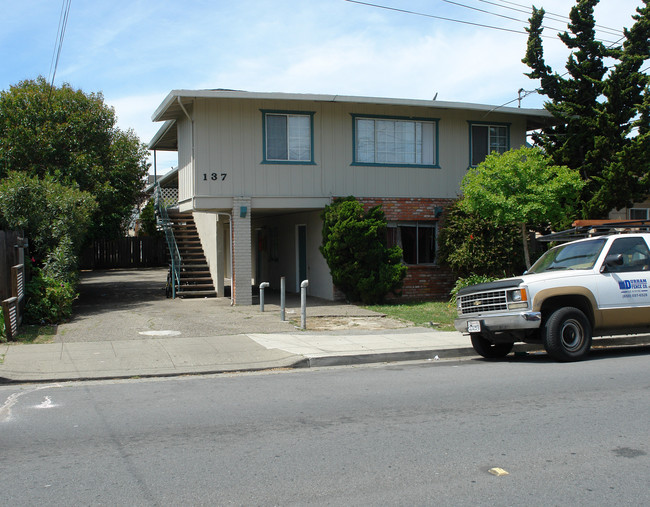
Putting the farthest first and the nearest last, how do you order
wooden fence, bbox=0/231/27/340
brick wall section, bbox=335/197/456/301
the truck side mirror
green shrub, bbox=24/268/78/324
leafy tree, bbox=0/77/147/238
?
leafy tree, bbox=0/77/147/238 → brick wall section, bbox=335/197/456/301 → green shrub, bbox=24/268/78/324 → wooden fence, bbox=0/231/27/340 → the truck side mirror

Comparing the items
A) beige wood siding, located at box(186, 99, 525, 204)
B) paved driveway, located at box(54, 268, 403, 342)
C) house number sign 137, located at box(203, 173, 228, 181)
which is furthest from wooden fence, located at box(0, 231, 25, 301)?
Answer: house number sign 137, located at box(203, 173, 228, 181)

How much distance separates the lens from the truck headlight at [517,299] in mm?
9609

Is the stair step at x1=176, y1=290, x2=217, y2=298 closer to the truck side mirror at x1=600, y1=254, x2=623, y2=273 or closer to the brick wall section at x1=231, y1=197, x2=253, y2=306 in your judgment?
the brick wall section at x1=231, y1=197, x2=253, y2=306

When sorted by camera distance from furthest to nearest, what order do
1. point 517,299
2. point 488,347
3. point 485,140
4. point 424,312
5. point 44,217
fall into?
point 485,140, point 424,312, point 44,217, point 488,347, point 517,299

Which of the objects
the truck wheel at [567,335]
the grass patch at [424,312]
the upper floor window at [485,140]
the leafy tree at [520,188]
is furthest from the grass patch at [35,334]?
the upper floor window at [485,140]

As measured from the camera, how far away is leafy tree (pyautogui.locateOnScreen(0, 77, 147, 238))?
20141 millimetres

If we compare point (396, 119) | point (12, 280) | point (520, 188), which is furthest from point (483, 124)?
point (12, 280)

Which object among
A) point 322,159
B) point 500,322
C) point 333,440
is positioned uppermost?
point 322,159

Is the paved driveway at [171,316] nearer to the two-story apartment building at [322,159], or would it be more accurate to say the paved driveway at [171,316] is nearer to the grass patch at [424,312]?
the grass patch at [424,312]

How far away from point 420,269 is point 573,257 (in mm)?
8233

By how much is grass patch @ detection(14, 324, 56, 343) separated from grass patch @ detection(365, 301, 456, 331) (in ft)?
24.4

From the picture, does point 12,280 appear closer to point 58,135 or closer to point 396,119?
point 58,135

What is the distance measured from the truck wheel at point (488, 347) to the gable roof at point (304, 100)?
8668 mm

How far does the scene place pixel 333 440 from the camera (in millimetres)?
5840
